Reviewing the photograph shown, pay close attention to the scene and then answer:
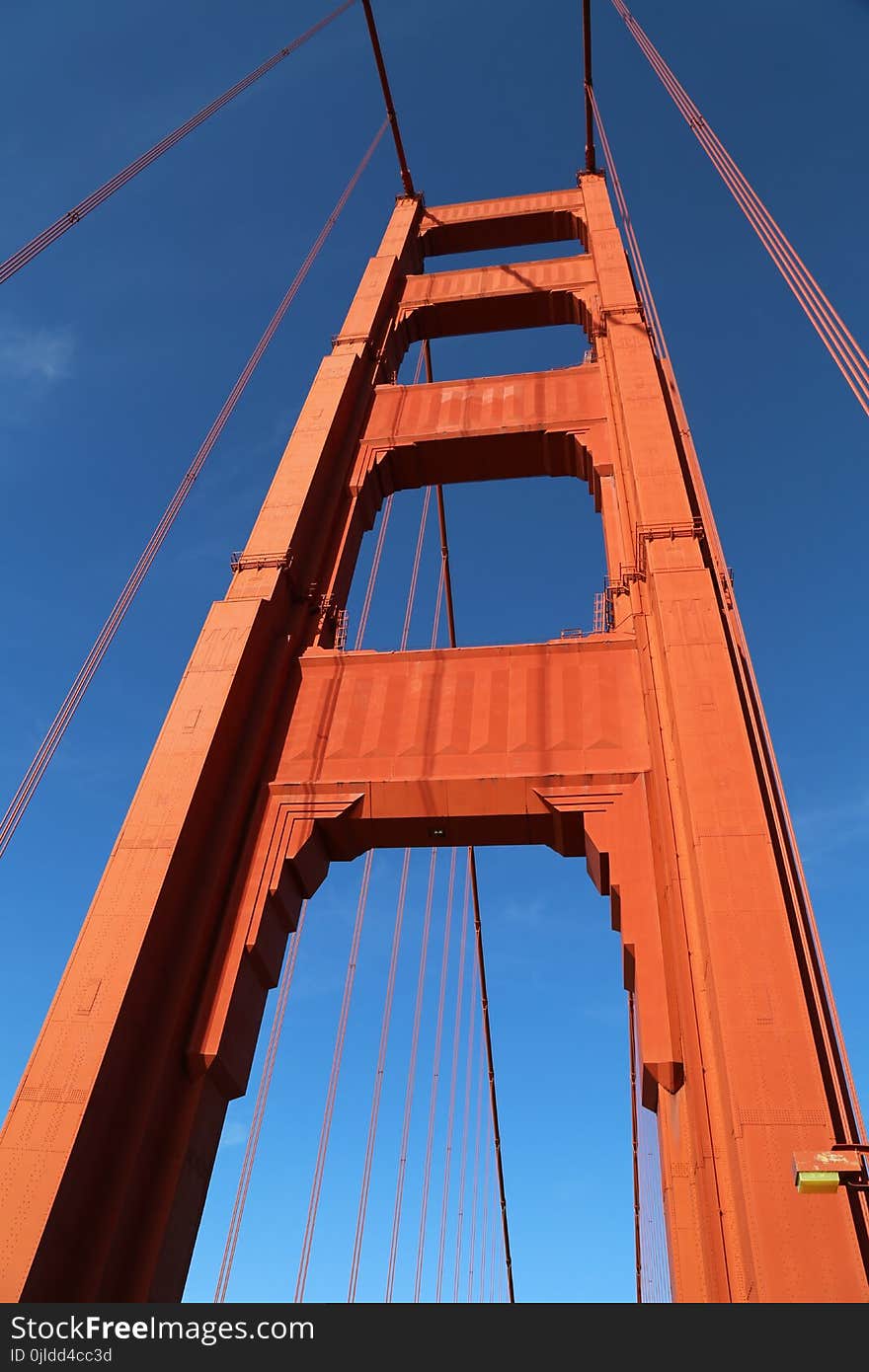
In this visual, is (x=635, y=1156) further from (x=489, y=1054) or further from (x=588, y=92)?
(x=588, y=92)

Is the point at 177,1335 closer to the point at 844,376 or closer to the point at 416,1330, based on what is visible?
the point at 416,1330

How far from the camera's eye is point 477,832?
10891 millimetres

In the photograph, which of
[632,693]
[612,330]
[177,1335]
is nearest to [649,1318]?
[177,1335]

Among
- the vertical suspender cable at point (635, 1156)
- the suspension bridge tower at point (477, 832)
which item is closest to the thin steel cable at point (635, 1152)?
the vertical suspender cable at point (635, 1156)

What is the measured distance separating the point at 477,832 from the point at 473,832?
0.16 feet

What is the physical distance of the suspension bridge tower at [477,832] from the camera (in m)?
7.05

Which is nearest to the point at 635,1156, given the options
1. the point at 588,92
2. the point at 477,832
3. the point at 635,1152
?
the point at 635,1152

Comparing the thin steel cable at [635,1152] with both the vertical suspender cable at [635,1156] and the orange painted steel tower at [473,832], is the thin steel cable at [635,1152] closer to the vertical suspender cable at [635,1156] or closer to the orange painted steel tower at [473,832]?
the vertical suspender cable at [635,1156]

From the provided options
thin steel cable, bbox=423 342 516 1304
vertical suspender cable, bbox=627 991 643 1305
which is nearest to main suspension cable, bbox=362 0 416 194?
thin steel cable, bbox=423 342 516 1304

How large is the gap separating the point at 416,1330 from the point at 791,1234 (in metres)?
3.07

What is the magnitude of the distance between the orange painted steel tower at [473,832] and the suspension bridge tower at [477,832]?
0.03m

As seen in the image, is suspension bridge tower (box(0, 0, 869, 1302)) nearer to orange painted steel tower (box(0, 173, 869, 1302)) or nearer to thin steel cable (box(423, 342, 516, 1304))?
orange painted steel tower (box(0, 173, 869, 1302))

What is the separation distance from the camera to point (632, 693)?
11258 millimetres

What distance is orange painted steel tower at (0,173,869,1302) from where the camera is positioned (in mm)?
7066
